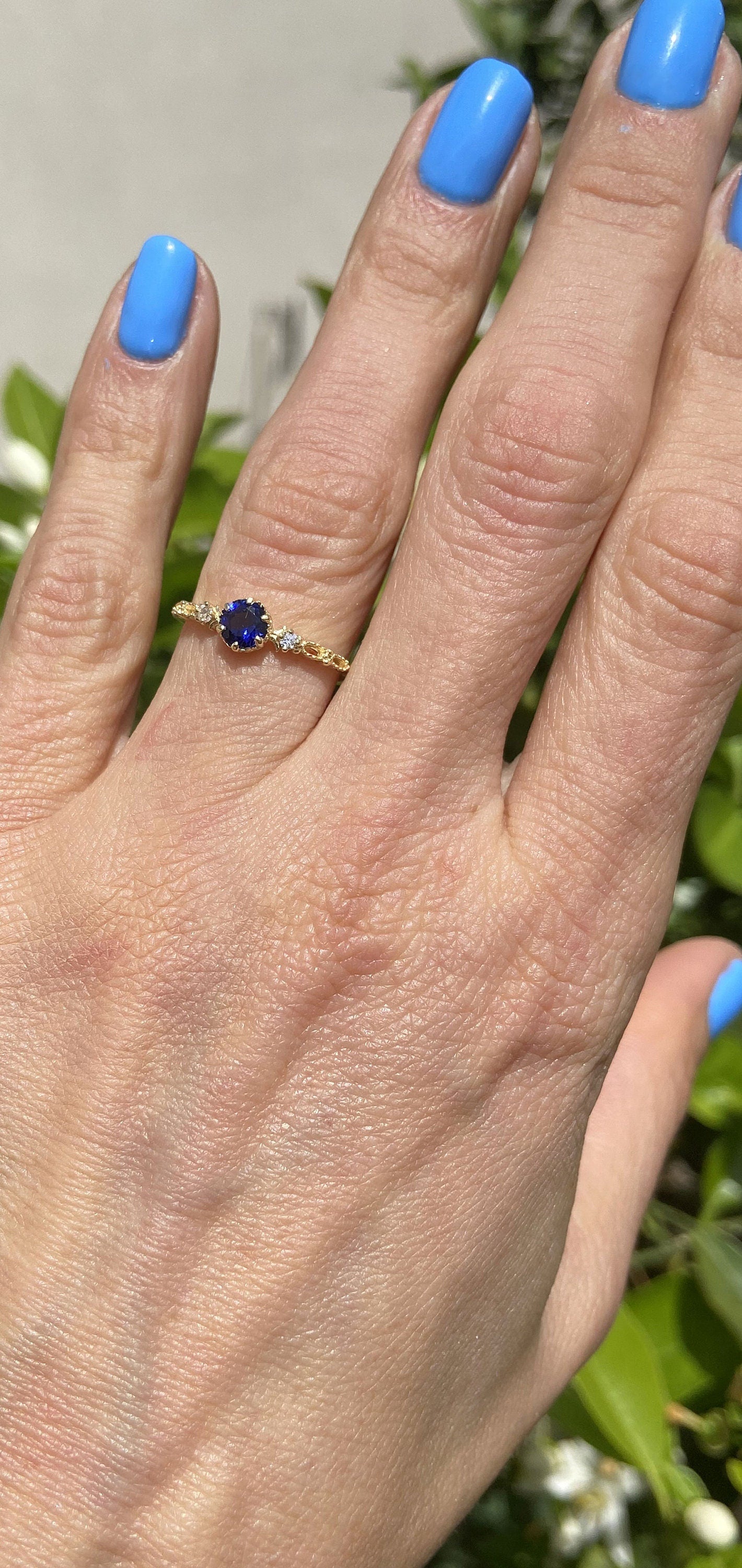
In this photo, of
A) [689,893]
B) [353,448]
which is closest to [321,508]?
[353,448]

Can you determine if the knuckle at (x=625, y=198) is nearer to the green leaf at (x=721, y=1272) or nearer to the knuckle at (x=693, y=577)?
the knuckle at (x=693, y=577)

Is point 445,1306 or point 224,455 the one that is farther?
point 224,455

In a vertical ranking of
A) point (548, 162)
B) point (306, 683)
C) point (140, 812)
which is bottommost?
point (140, 812)

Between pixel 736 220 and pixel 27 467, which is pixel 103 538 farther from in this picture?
pixel 736 220

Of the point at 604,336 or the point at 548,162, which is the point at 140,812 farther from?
the point at 548,162

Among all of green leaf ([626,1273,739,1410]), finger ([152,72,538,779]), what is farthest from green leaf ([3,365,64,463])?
green leaf ([626,1273,739,1410])

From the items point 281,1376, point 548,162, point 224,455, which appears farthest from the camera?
point 548,162

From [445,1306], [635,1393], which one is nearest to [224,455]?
[445,1306]
